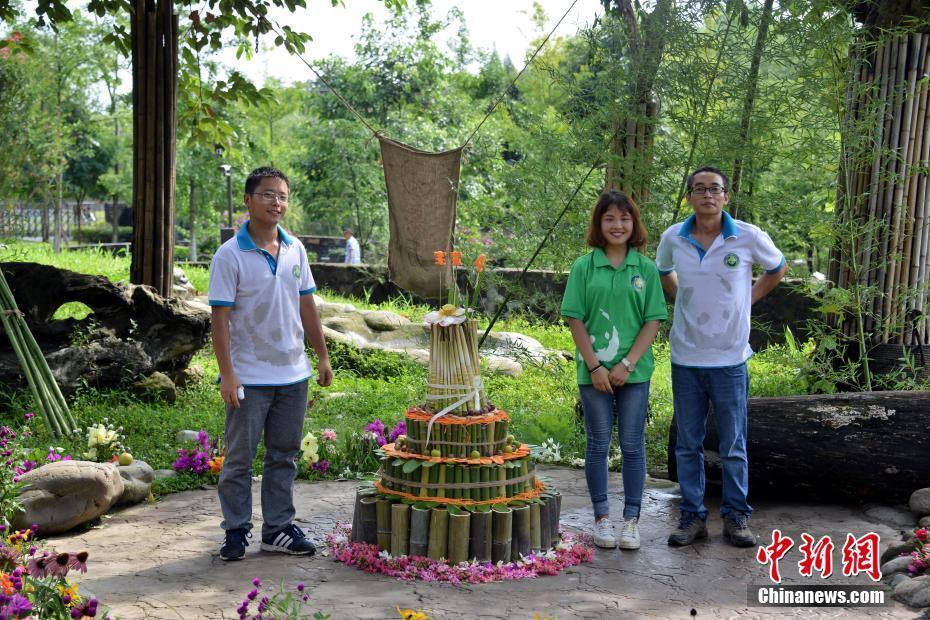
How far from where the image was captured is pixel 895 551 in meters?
3.93

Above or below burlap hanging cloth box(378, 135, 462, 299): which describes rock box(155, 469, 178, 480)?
below

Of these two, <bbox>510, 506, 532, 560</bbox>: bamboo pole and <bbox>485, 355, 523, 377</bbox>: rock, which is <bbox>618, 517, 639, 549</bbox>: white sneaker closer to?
<bbox>510, 506, 532, 560</bbox>: bamboo pole

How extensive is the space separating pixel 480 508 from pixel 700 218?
5.29 ft

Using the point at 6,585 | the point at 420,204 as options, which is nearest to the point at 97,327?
the point at 420,204

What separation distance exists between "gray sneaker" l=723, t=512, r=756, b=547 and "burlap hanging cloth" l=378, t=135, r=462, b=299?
259cm

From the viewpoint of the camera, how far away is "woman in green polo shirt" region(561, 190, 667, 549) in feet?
13.1

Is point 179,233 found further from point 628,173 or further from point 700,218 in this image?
point 700,218

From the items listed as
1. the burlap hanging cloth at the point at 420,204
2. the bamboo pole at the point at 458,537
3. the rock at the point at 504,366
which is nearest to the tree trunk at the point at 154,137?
the burlap hanging cloth at the point at 420,204

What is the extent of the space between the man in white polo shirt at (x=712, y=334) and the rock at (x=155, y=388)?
4.30 metres

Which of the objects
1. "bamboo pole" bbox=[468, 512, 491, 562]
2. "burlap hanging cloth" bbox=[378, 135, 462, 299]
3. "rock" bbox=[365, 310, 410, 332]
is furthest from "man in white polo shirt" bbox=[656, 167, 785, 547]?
"rock" bbox=[365, 310, 410, 332]

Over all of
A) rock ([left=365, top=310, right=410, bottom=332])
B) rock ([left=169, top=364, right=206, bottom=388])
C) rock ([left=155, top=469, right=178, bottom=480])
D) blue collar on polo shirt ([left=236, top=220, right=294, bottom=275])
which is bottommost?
rock ([left=155, top=469, right=178, bottom=480])

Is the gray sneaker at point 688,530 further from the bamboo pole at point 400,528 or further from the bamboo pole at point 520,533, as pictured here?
the bamboo pole at point 400,528

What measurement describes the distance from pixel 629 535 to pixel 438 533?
897 millimetres

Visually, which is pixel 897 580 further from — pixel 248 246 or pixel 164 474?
pixel 164 474
